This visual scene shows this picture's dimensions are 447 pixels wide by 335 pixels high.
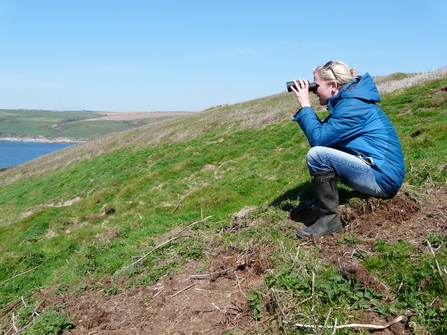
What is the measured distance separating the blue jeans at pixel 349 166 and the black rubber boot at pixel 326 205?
0.35 ft

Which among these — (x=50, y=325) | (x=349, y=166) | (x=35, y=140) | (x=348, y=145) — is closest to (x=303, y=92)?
(x=348, y=145)

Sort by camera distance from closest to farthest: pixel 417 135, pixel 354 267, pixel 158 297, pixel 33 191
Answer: pixel 354 267, pixel 158 297, pixel 417 135, pixel 33 191

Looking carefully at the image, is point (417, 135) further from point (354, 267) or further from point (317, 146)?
point (354, 267)

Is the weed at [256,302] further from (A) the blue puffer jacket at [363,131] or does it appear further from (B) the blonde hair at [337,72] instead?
(B) the blonde hair at [337,72]

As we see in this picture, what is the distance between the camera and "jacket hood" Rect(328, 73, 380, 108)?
15.0ft

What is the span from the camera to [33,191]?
25953 millimetres

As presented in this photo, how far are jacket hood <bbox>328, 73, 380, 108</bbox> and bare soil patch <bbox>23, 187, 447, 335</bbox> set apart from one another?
169 centimetres

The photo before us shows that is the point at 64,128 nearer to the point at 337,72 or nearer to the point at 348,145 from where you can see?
the point at 337,72

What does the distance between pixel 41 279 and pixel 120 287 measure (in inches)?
204

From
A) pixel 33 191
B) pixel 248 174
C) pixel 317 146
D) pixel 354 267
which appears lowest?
pixel 33 191

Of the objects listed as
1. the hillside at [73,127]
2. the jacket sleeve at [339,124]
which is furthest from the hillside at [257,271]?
the hillside at [73,127]

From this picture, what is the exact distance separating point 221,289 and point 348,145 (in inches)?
106

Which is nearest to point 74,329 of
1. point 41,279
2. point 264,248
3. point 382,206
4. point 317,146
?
point 264,248

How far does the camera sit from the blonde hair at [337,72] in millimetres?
4754
